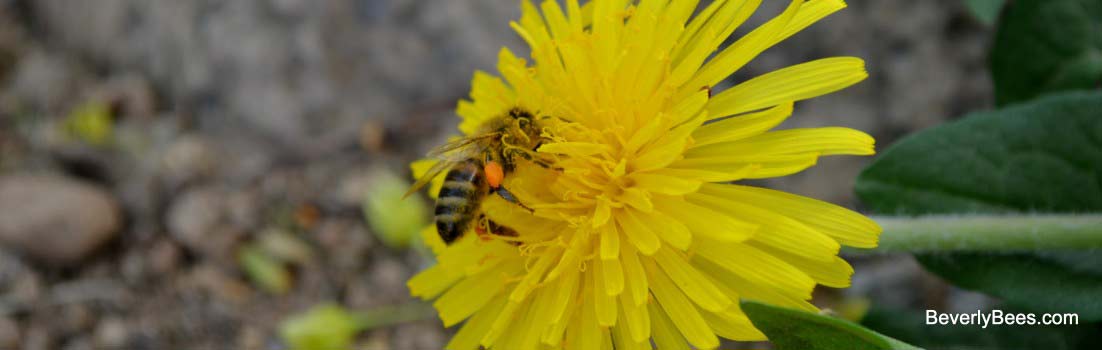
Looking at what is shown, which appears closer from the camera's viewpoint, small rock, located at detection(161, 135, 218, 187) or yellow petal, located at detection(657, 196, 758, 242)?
yellow petal, located at detection(657, 196, 758, 242)

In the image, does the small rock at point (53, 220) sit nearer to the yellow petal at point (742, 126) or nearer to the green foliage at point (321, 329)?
the green foliage at point (321, 329)

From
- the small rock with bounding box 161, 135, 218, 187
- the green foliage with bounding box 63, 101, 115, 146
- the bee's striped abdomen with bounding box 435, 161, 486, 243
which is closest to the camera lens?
the bee's striped abdomen with bounding box 435, 161, 486, 243

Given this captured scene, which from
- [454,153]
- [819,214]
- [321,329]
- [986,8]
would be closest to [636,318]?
[819,214]

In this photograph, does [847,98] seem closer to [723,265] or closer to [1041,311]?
[1041,311]

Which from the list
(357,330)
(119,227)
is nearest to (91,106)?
(119,227)

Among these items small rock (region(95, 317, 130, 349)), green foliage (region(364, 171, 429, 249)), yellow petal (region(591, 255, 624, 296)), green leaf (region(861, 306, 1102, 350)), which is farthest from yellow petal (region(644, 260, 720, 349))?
small rock (region(95, 317, 130, 349))

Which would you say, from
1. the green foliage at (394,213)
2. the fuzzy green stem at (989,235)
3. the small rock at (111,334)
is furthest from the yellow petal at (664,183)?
the small rock at (111,334)

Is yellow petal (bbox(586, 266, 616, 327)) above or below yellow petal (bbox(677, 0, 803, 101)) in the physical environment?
below

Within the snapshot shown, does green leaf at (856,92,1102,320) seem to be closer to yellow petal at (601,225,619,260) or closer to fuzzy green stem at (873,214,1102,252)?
fuzzy green stem at (873,214,1102,252)
